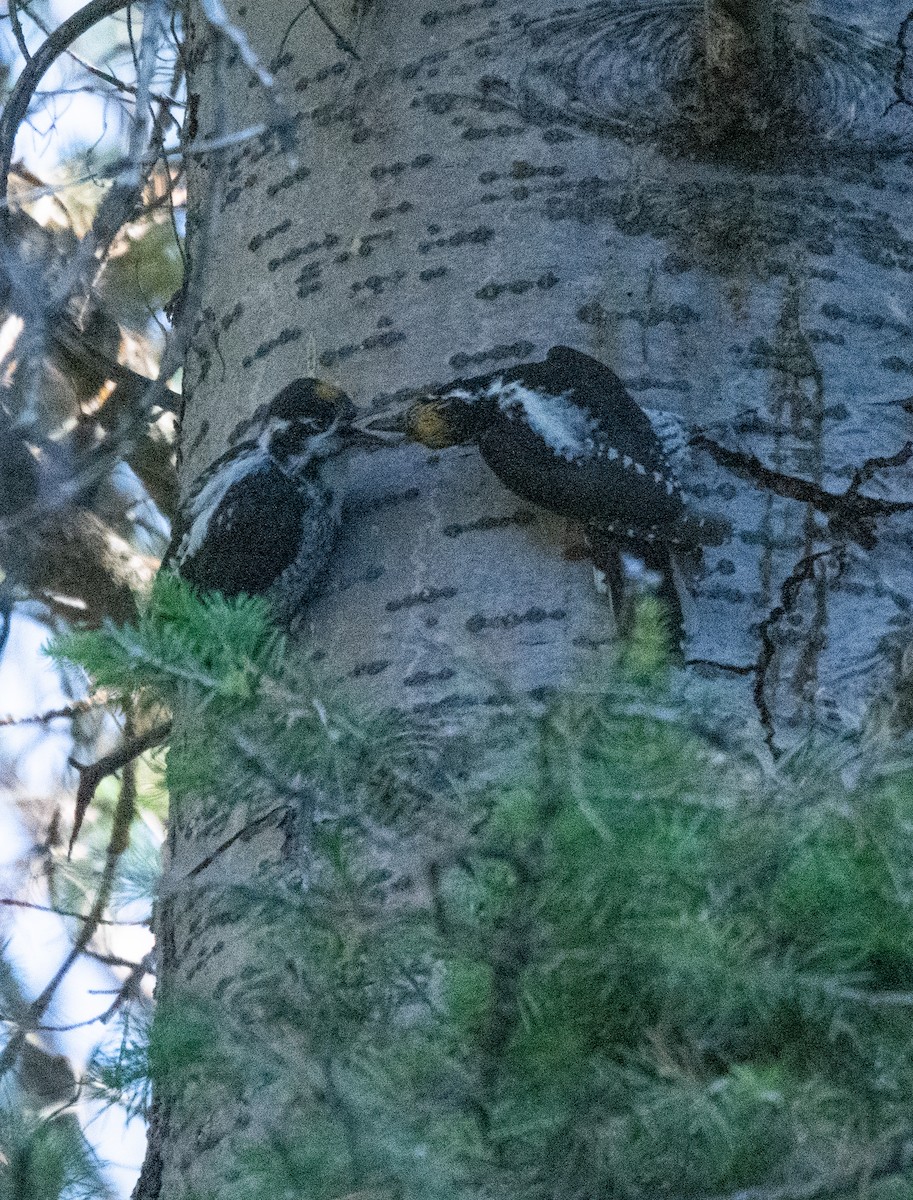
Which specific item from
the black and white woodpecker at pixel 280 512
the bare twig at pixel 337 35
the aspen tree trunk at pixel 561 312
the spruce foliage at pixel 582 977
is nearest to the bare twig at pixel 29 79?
the aspen tree trunk at pixel 561 312

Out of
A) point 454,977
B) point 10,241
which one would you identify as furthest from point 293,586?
point 10,241

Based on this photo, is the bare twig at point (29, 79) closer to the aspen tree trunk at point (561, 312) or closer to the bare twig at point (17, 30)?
the bare twig at point (17, 30)

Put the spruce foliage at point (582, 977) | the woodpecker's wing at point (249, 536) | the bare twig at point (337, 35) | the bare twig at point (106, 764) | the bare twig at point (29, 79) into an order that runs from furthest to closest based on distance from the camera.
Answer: the bare twig at point (106, 764), the bare twig at point (29, 79), the bare twig at point (337, 35), the woodpecker's wing at point (249, 536), the spruce foliage at point (582, 977)

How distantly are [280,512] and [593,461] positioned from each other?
0.98ft

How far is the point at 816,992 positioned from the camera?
1.00 meters

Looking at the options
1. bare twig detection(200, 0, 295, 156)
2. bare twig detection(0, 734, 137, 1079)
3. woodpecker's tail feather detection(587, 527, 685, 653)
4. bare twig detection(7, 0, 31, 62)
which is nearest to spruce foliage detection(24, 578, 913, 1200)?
bare twig detection(0, 734, 137, 1079)

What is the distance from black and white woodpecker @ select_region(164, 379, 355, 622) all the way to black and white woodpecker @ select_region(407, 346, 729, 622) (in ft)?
0.53

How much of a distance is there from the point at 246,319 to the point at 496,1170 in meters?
1.19

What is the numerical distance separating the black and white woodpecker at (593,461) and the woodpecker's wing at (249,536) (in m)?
0.19

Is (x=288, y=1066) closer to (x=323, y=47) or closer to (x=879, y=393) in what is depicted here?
(x=879, y=393)

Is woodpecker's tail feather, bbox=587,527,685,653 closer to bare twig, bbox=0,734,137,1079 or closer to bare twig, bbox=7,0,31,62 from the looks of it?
bare twig, bbox=0,734,137,1079

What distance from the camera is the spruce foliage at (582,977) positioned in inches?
39.0

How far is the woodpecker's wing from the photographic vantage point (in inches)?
67.2

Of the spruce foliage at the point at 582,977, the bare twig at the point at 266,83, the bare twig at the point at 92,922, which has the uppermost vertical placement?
the bare twig at the point at 266,83
